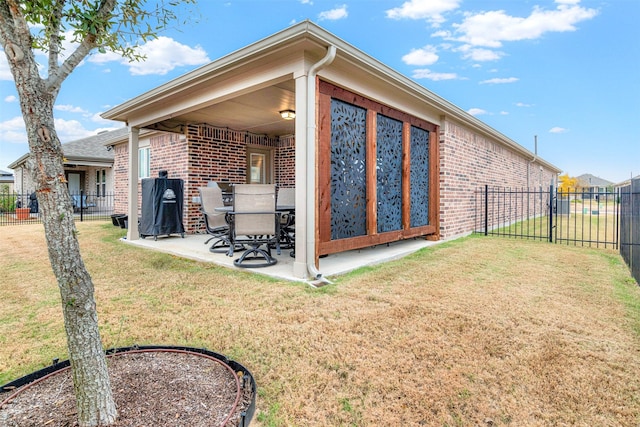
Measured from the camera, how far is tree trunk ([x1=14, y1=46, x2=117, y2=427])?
1.27 m

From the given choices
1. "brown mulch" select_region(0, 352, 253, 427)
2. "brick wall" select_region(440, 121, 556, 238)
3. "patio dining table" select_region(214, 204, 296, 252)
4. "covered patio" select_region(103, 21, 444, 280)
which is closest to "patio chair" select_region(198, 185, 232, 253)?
"patio dining table" select_region(214, 204, 296, 252)

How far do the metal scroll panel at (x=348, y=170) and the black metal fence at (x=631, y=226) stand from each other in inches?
130

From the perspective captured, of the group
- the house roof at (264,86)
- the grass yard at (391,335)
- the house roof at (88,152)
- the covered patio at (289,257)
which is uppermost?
the house roof at (88,152)

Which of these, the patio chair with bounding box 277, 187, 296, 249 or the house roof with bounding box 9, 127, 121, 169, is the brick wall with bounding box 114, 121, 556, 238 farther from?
the house roof with bounding box 9, 127, 121, 169

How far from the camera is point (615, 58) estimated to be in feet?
46.8

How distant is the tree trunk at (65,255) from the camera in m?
1.27

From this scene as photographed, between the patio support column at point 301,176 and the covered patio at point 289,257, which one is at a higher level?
the patio support column at point 301,176

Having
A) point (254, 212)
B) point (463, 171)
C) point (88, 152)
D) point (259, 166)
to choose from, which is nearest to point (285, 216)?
point (254, 212)

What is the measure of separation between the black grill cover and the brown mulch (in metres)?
5.60

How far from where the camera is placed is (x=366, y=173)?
16.5 feet

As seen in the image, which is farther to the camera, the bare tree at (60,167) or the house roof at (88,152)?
the house roof at (88,152)

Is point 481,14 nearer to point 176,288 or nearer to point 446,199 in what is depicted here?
point 446,199

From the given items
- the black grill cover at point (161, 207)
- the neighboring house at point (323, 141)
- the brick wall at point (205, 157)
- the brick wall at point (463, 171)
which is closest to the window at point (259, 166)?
the neighboring house at point (323, 141)

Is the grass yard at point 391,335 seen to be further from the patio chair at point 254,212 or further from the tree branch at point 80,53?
the tree branch at point 80,53
